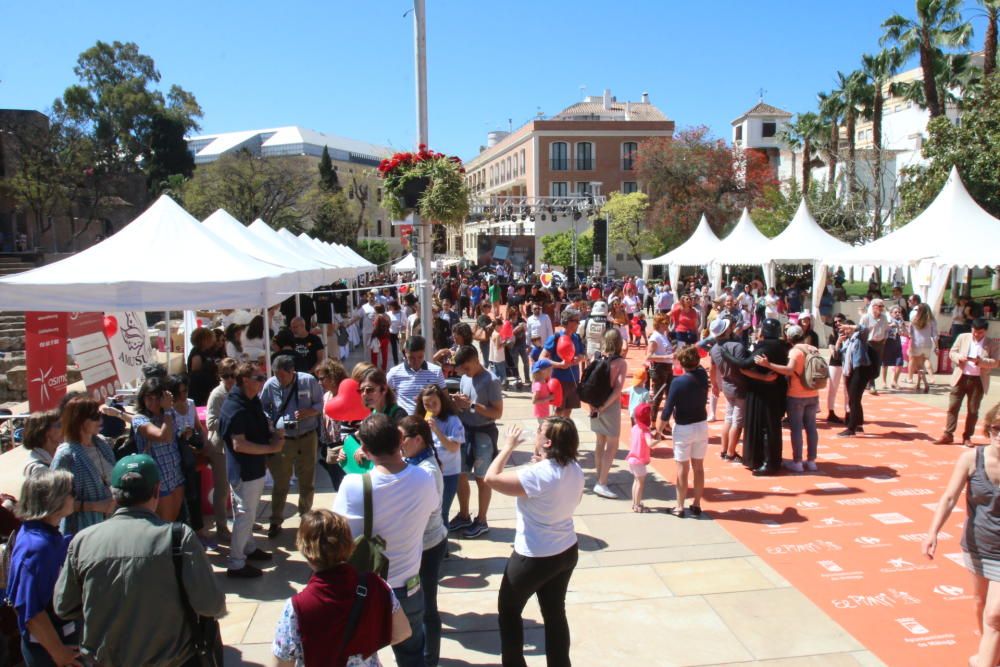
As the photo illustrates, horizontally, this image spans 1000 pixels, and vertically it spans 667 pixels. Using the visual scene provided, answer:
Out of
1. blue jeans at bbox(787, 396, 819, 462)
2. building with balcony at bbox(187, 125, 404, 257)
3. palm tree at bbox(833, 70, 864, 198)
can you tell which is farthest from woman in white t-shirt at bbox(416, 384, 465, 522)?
building with balcony at bbox(187, 125, 404, 257)

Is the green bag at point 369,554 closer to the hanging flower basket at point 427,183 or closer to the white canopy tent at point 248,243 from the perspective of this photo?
the hanging flower basket at point 427,183

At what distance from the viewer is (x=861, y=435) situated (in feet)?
30.2

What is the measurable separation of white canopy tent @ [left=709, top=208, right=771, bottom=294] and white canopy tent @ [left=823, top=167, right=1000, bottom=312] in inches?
184

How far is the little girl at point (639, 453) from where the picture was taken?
252 inches

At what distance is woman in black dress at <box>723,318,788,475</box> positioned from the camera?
7.42 meters

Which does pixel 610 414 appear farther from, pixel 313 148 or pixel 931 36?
pixel 313 148

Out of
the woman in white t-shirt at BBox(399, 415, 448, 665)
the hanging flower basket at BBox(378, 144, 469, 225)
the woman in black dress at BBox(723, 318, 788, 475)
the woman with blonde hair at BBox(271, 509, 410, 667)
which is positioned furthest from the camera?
the hanging flower basket at BBox(378, 144, 469, 225)

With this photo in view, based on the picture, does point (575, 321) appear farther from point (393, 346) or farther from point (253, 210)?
point (253, 210)

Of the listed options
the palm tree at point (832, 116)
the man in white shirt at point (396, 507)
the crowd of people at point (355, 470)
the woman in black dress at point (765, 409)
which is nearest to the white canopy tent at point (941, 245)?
the crowd of people at point (355, 470)

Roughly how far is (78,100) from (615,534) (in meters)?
54.3

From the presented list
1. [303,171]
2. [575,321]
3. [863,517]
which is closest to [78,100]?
[303,171]

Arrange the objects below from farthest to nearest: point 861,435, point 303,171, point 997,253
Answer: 1. point 303,171
2. point 997,253
3. point 861,435

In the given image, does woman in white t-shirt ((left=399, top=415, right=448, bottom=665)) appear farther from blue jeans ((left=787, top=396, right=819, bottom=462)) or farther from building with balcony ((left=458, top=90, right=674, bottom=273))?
building with balcony ((left=458, top=90, right=674, bottom=273))

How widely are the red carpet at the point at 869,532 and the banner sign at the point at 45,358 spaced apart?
6679mm
